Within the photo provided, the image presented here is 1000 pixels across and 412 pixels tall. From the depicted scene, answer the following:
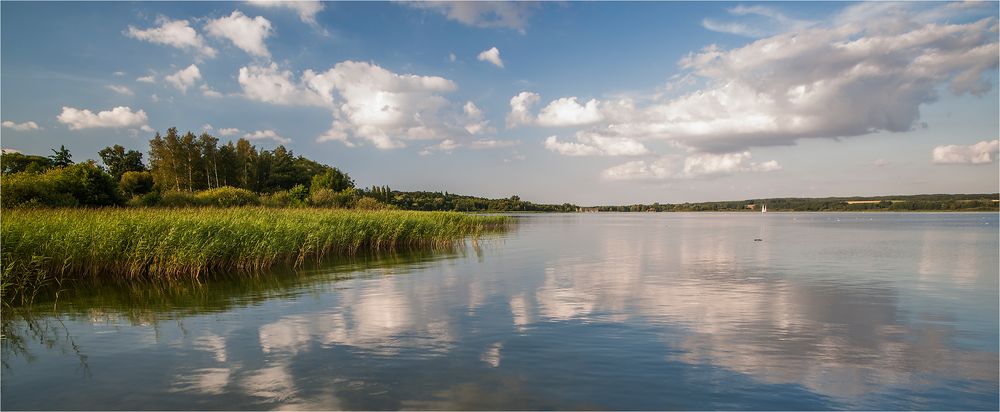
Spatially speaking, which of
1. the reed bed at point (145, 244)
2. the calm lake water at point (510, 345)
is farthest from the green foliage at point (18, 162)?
the calm lake water at point (510, 345)

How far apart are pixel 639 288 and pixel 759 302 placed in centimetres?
407

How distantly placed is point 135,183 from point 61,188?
130 feet

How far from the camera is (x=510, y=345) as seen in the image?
35.5 ft

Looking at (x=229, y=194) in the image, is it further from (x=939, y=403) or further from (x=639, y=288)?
(x=939, y=403)

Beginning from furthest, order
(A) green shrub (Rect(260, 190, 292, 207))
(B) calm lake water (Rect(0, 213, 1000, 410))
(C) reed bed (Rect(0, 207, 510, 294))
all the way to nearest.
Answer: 1. (A) green shrub (Rect(260, 190, 292, 207))
2. (C) reed bed (Rect(0, 207, 510, 294))
3. (B) calm lake water (Rect(0, 213, 1000, 410))

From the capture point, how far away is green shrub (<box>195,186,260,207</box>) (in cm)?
4861

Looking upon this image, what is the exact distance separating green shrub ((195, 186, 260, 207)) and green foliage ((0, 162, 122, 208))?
7662 mm

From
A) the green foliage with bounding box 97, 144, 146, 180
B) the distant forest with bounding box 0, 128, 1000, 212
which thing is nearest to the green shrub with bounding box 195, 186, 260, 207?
the distant forest with bounding box 0, 128, 1000, 212

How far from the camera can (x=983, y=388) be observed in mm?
8539

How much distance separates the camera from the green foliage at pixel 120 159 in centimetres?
9256

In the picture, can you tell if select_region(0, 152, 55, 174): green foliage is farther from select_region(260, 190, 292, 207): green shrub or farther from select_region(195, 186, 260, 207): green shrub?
select_region(260, 190, 292, 207): green shrub

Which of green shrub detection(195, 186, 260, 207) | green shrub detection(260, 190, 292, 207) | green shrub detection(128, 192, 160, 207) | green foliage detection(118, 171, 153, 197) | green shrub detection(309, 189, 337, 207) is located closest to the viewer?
green shrub detection(128, 192, 160, 207)

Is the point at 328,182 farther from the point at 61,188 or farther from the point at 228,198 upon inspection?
the point at 61,188

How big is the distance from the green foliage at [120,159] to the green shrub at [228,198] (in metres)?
52.6
